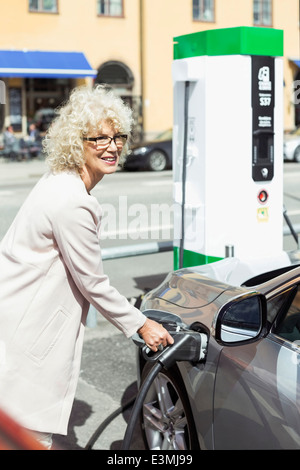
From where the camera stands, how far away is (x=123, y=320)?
2.59 meters

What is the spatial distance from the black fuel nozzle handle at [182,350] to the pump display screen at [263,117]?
2.91 meters

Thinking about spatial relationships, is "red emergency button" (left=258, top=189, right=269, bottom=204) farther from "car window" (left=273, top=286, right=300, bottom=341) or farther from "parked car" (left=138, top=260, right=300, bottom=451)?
"car window" (left=273, top=286, right=300, bottom=341)

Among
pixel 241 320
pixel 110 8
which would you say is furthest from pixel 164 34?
pixel 241 320

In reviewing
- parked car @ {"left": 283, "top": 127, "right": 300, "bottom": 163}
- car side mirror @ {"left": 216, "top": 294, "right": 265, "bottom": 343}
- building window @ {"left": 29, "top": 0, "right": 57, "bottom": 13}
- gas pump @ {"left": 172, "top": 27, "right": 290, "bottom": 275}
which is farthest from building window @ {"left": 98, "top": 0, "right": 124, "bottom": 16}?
car side mirror @ {"left": 216, "top": 294, "right": 265, "bottom": 343}

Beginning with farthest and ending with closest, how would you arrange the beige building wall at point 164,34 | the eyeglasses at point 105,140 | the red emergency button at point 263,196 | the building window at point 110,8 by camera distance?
the beige building wall at point 164,34 → the building window at point 110,8 → the red emergency button at point 263,196 → the eyeglasses at point 105,140

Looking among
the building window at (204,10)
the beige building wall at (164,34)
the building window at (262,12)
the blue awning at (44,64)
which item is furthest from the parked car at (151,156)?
the building window at (262,12)

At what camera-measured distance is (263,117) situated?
17.7ft

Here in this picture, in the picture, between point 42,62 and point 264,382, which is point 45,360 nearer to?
point 264,382

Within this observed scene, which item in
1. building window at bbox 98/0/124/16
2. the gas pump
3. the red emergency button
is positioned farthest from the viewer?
building window at bbox 98/0/124/16

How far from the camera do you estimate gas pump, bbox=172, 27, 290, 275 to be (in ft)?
17.0

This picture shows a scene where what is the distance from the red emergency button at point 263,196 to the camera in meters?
Result: 5.54

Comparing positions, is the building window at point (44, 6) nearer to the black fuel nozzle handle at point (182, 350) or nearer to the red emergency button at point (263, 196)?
the red emergency button at point (263, 196)

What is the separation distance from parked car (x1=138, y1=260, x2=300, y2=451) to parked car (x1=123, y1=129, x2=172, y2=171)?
16958 mm

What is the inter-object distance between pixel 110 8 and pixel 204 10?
448cm
